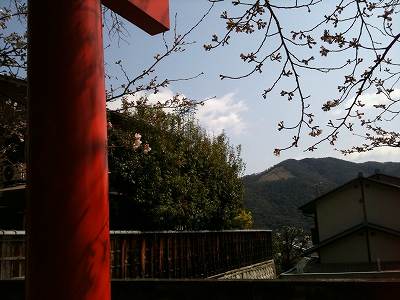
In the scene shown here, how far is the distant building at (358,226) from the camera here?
20270 millimetres

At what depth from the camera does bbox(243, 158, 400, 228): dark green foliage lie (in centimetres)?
4672

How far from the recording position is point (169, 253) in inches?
497

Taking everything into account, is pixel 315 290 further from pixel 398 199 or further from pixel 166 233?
pixel 398 199

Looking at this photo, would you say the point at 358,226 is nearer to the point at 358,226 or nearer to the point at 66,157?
the point at 358,226

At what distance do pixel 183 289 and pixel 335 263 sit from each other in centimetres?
1932

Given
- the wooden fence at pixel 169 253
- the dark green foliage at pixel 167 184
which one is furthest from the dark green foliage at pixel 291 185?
the dark green foliage at pixel 167 184

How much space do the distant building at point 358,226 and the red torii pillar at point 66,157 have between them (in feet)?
61.0

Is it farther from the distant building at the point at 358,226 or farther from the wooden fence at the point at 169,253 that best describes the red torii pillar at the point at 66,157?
the distant building at the point at 358,226

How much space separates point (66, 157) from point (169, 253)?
10.9 metres

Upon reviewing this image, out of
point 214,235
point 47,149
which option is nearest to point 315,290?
point 47,149

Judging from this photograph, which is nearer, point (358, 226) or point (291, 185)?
point (358, 226)

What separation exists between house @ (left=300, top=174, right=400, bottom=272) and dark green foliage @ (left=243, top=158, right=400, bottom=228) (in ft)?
53.2

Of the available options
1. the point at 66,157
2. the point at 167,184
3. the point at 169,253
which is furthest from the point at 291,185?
the point at 66,157

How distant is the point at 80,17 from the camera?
2.27 m
